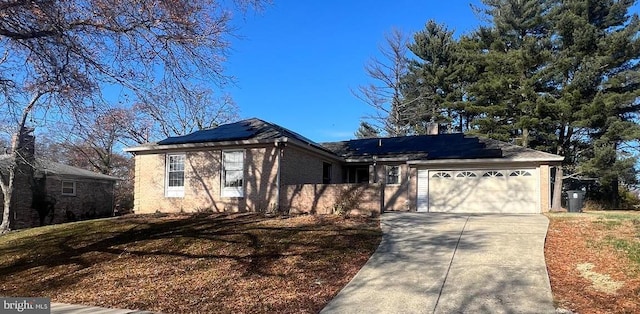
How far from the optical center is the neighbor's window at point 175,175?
18297mm

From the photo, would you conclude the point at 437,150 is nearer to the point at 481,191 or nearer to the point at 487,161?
the point at 487,161

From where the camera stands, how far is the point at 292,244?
1084cm

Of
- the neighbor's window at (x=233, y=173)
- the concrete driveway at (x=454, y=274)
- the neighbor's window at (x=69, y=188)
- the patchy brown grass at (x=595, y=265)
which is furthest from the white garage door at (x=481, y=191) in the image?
the neighbor's window at (x=69, y=188)

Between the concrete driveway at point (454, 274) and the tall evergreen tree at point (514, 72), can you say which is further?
the tall evergreen tree at point (514, 72)

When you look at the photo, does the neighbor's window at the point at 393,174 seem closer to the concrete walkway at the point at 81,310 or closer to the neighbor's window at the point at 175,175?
the neighbor's window at the point at 175,175

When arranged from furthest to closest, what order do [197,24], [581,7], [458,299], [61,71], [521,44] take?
[521,44] → [581,7] → [197,24] → [61,71] → [458,299]

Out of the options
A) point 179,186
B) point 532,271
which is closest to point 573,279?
point 532,271

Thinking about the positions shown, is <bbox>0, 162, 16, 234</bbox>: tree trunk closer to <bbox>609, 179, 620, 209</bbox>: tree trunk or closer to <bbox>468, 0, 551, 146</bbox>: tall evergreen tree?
<bbox>468, 0, 551, 146</bbox>: tall evergreen tree

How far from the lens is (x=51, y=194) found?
24.7m

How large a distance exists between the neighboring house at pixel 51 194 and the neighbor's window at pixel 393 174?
15915 mm

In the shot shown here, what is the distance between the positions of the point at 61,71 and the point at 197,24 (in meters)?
2.80

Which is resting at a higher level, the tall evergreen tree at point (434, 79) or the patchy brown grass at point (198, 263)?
the tall evergreen tree at point (434, 79)

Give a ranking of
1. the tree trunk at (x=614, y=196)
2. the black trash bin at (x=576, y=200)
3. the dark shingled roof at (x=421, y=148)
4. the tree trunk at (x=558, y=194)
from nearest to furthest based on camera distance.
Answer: the black trash bin at (x=576, y=200), the dark shingled roof at (x=421, y=148), the tree trunk at (x=558, y=194), the tree trunk at (x=614, y=196)

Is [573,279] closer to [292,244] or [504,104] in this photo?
[292,244]
